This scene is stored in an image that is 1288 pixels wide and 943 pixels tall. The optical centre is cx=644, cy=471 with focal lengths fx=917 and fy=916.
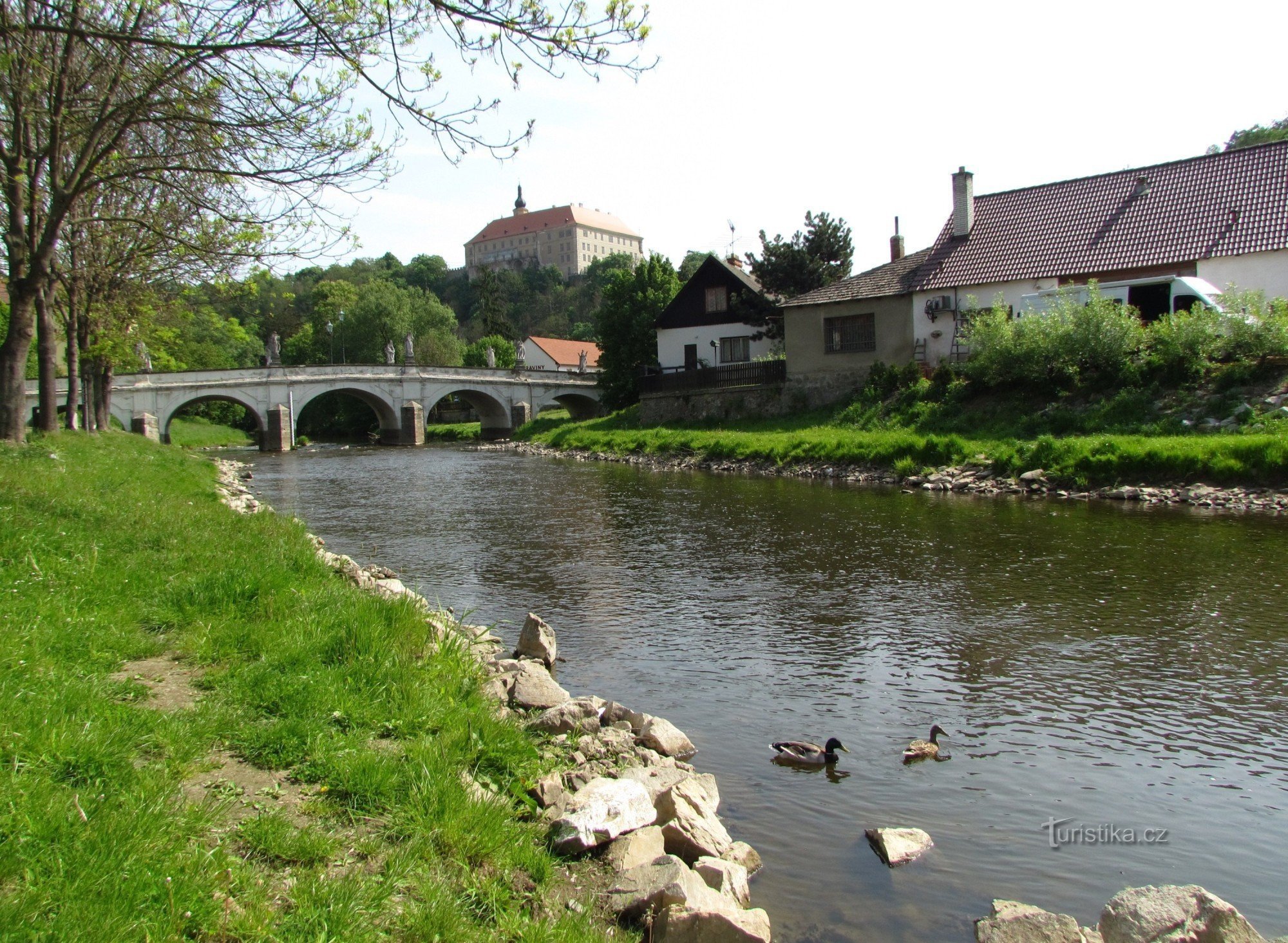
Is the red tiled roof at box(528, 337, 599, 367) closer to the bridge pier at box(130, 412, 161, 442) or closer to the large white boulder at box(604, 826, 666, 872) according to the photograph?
the bridge pier at box(130, 412, 161, 442)

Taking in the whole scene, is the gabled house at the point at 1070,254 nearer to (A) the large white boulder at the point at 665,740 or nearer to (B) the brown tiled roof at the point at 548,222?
(A) the large white boulder at the point at 665,740

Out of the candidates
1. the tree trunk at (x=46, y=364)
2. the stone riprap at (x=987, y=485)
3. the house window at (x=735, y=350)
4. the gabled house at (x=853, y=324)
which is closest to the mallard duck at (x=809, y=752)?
the stone riprap at (x=987, y=485)

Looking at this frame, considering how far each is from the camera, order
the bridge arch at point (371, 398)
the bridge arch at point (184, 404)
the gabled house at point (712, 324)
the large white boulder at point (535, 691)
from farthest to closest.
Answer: the bridge arch at point (371, 398) → the bridge arch at point (184, 404) → the gabled house at point (712, 324) → the large white boulder at point (535, 691)

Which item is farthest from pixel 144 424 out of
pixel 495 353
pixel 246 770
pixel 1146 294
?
pixel 246 770

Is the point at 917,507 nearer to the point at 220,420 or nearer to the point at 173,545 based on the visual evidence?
the point at 173,545

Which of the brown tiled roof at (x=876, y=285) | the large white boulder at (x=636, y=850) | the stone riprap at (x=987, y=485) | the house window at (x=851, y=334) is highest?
the brown tiled roof at (x=876, y=285)

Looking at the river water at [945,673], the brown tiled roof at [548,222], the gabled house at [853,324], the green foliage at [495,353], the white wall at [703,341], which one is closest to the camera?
the river water at [945,673]

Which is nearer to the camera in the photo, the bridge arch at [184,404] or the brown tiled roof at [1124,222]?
the brown tiled roof at [1124,222]

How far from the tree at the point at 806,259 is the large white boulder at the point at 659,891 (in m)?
38.8

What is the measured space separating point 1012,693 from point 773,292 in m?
36.7

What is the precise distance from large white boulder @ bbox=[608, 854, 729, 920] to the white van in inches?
985

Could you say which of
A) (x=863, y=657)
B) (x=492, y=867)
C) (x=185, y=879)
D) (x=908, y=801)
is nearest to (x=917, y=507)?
(x=863, y=657)

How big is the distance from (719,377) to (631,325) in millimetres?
13216

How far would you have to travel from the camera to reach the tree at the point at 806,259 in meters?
41.2
